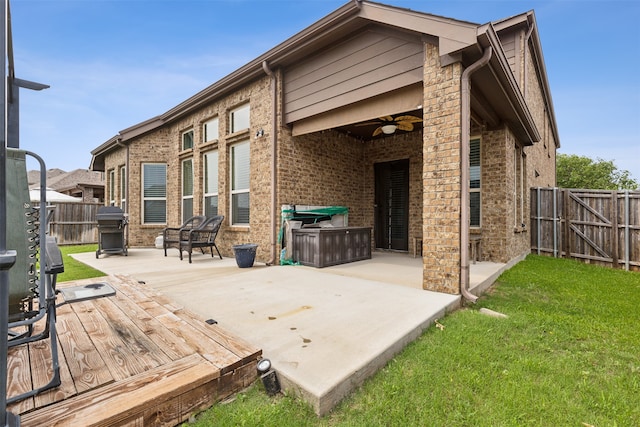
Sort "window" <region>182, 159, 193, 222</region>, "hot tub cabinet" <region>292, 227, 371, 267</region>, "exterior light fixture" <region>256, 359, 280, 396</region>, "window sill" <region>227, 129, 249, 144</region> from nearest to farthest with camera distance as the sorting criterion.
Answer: "exterior light fixture" <region>256, 359, 280, 396</region>, "hot tub cabinet" <region>292, 227, 371, 267</region>, "window sill" <region>227, 129, 249, 144</region>, "window" <region>182, 159, 193, 222</region>

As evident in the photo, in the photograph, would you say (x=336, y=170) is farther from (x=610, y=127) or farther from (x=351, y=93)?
(x=610, y=127)

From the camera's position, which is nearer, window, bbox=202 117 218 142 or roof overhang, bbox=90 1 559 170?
roof overhang, bbox=90 1 559 170

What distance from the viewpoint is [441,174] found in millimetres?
3602

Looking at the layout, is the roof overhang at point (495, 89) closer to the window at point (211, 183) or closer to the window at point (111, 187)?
the window at point (211, 183)

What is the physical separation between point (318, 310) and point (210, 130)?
668 cm

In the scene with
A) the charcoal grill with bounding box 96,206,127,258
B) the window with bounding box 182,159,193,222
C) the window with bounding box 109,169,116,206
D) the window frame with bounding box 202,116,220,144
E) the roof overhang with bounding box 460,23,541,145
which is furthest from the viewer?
the window with bounding box 109,169,116,206

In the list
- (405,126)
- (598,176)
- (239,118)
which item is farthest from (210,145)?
(598,176)

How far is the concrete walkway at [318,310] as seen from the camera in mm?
1845

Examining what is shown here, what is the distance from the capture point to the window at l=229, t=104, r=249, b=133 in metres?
6.83

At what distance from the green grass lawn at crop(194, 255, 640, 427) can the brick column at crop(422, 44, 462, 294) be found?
0.63m

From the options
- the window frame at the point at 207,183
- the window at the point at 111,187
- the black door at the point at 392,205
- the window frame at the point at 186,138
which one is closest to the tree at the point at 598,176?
the black door at the point at 392,205

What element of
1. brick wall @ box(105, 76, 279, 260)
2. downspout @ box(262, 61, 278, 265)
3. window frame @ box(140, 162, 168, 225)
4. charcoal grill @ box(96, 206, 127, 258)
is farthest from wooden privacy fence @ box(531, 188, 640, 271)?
window frame @ box(140, 162, 168, 225)

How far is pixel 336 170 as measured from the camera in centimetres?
723

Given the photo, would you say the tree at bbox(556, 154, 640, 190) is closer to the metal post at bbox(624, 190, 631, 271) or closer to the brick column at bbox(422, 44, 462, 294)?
the metal post at bbox(624, 190, 631, 271)
